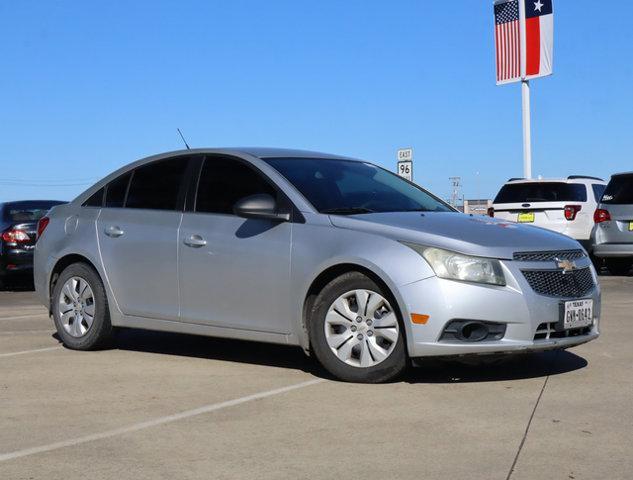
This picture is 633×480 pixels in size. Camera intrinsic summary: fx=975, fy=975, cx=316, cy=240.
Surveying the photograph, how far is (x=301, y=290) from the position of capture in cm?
659

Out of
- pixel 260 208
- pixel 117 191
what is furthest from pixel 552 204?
pixel 260 208

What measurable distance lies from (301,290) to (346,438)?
73.4 inches

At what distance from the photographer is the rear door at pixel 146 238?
24.5 ft

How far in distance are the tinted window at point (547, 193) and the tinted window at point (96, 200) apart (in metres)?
11.1

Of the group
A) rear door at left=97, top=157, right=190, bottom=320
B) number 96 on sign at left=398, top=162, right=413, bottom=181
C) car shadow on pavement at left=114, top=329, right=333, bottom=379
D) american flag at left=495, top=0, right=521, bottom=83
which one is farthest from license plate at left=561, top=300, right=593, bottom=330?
american flag at left=495, top=0, right=521, bottom=83

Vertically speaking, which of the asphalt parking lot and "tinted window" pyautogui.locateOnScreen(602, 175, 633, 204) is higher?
"tinted window" pyautogui.locateOnScreen(602, 175, 633, 204)

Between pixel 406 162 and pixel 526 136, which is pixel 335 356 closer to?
pixel 406 162

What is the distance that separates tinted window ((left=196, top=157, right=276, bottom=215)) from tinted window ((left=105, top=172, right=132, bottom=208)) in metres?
0.93

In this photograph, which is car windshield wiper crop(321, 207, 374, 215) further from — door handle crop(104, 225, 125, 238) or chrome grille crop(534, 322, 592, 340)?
door handle crop(104, 225, 125, 238)

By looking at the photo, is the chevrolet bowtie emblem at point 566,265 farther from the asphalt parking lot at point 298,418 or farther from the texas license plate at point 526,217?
the texas license plate at point 526,217

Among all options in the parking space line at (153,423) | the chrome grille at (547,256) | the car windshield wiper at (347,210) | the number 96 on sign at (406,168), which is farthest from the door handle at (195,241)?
the number 96 on sign at (406,168)

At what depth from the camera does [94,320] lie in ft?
26.1

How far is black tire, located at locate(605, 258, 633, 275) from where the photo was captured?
1750 cm

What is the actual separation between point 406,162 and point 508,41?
33.0 ft
